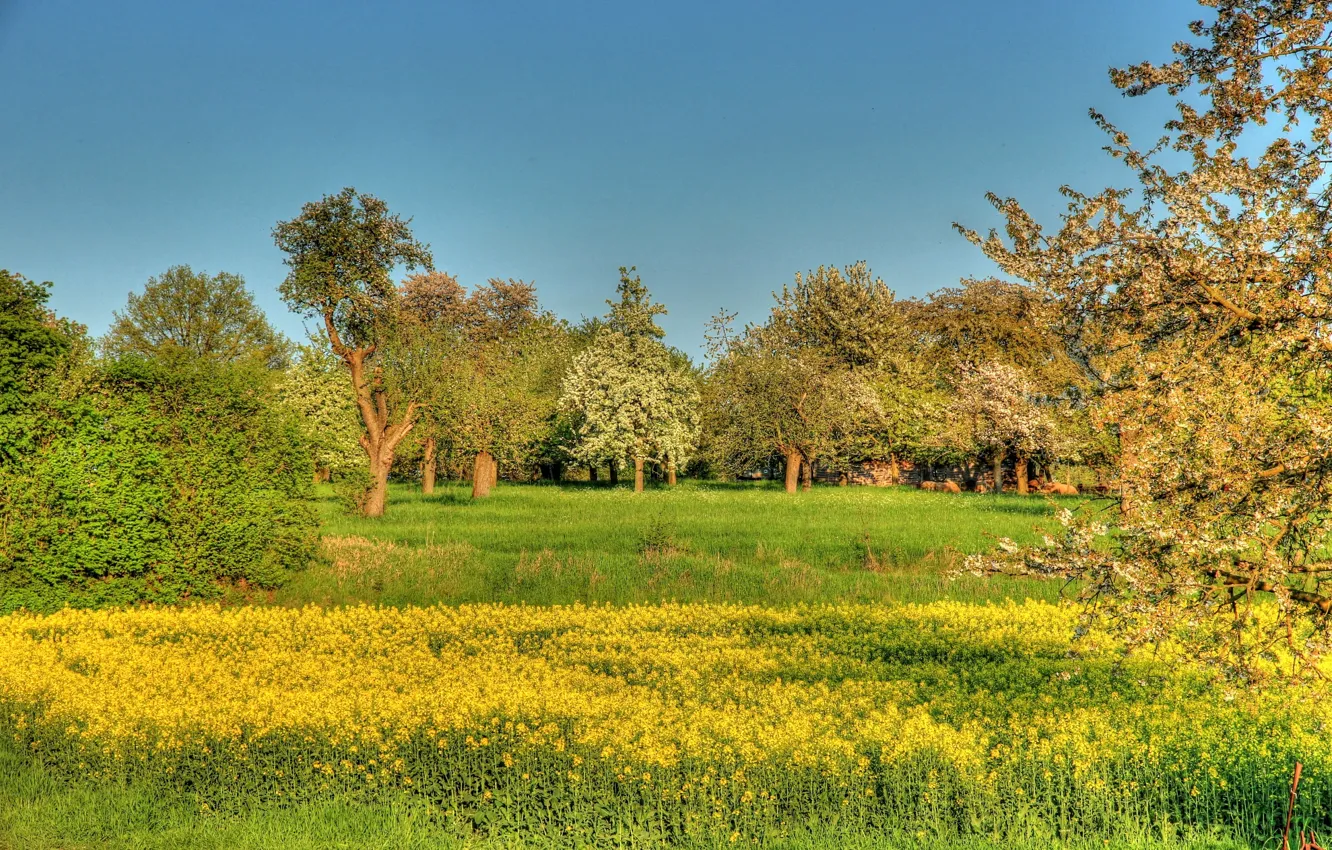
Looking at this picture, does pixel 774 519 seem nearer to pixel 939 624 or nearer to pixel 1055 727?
pixel 939 624

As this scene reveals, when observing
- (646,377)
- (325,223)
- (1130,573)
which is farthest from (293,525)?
(646,377)

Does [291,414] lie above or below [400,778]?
above

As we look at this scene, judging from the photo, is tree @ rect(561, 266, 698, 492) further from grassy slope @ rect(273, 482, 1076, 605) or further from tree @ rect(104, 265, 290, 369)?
tree @ rect(104, 265, 290, 369)

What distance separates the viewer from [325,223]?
27.3 meters

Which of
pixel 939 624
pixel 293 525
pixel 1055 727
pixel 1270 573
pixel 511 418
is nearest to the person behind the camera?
pixel 1270 573

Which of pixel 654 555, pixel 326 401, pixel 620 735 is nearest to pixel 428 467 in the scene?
pixel 326 401

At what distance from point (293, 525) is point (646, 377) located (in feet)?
93.7

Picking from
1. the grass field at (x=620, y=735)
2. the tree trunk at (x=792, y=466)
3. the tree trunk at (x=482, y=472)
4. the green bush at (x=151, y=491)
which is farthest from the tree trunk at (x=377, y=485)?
the tree trunk at (x=792, y=466)

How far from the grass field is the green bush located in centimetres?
125

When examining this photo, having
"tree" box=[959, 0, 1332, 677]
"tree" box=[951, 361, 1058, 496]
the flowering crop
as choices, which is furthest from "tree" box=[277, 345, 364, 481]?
"tree" box=[959, 0, 1332, 677]

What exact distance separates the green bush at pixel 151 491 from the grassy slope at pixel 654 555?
4.38ft

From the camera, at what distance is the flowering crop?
663 centimetres

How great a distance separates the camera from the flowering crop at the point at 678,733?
663 cm

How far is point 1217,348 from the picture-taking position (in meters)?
6.25
